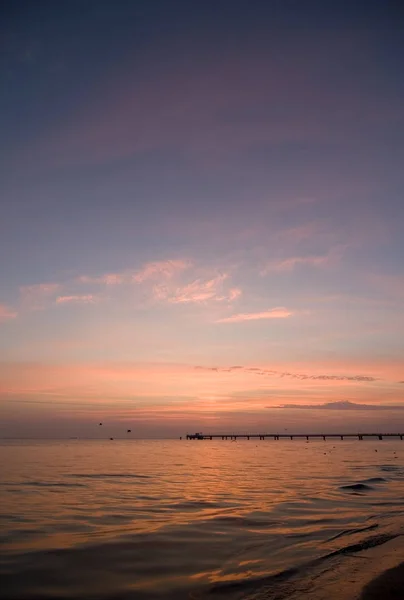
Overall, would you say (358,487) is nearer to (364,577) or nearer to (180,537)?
(180,537)

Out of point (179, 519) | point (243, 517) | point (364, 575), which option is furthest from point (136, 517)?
point (364, 575)

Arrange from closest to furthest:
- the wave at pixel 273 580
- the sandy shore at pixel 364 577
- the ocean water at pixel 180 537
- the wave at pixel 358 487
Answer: the sandy shore at pixel 364 577, the wave at pixel 273 580, the ocean water at pixel 180 537, the wave at pixel 358 487

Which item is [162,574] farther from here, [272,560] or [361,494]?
[361,494]

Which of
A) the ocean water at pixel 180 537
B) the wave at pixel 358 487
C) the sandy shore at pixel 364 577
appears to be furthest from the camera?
the wave at pixel 358 487

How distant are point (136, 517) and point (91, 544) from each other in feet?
17.6

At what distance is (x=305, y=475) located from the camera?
4172cm

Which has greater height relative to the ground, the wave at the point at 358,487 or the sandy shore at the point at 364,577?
the sandy shore at the point at 364,577

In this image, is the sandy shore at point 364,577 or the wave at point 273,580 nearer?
the sandy shore at point 364,577

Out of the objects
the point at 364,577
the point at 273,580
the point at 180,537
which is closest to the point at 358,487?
the point at 180,537

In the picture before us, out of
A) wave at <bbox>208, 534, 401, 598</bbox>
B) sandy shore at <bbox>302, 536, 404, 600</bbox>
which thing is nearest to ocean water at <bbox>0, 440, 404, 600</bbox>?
wave at <bbox>208, 534, 401, 598</bbox>

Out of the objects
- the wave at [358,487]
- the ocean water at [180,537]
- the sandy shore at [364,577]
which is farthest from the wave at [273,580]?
the wave at [358,487]

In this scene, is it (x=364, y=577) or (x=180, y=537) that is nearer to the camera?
(x=364, y=577)

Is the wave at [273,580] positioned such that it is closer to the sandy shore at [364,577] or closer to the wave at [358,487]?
the sandy shore at [364,577]

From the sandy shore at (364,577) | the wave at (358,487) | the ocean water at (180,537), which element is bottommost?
the wave at (358,487)
